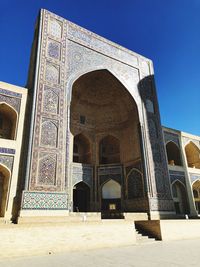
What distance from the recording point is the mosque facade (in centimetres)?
766

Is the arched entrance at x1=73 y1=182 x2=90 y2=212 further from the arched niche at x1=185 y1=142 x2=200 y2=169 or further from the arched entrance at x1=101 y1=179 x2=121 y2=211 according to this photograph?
the arched niche at x1=185 y1=142 x2=200 y2=169

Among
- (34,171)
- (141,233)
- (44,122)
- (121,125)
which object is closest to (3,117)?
(44,122)

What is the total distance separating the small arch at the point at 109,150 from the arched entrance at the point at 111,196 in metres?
1.43

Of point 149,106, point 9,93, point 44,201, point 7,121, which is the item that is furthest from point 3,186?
point 149,106

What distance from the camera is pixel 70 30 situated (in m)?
11.4

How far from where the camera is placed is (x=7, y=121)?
968 cm

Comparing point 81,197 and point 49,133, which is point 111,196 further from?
point 49,133

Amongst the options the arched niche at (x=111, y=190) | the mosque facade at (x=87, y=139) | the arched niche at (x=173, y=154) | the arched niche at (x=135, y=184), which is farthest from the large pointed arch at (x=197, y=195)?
the arched niche at (x=111, y=190)

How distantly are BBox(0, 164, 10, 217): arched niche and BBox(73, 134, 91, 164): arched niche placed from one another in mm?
5157

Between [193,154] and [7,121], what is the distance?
12136 mm

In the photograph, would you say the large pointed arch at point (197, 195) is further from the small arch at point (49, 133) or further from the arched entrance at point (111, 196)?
the small arch at point (49, 133)

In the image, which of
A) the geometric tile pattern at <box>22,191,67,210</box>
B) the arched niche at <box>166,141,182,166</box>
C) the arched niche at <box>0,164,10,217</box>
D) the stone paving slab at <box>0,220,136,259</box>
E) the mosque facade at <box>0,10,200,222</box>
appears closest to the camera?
the stone paving slab at <box>0,220,136,259</box>

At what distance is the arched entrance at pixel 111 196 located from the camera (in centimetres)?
1183

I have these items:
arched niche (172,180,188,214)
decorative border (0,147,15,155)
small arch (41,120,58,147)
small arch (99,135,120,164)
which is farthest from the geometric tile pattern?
arched niche (172,180,188,214)
